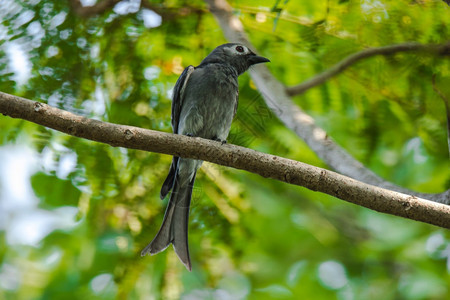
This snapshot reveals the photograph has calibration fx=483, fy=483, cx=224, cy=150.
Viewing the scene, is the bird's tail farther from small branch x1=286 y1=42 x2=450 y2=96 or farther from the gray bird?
small branch x1=286 y1=42 x2=450 y2=96

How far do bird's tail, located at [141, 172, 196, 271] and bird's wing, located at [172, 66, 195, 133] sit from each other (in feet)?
2.12

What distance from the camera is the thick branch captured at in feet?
10.1

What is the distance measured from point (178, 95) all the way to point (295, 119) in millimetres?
1054

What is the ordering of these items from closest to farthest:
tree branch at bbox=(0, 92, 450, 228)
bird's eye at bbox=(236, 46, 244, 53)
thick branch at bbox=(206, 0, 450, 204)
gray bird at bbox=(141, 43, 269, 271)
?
1. tree branch at bbox=(0, 92, 450, 228)
2. thick branch at bbox=(206, 0, 450, 204)
3. gray bird at bbox=(141, 43, 269, 271)
4. bird's eye at bbox=(236, 46, 244, 53)

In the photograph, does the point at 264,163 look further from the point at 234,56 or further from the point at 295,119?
the point at 234,56

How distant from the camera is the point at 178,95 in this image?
4035 mm

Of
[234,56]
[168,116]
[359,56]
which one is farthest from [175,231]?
[359,56]

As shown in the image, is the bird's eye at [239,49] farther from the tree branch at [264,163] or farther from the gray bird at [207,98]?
the tree branch at [264,163]

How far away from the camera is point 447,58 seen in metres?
3.08

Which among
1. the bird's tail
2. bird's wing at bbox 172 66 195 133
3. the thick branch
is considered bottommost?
the bird's tail

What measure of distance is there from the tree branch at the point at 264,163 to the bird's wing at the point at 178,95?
4.97ft

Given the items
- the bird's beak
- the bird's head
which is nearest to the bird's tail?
the bird's head

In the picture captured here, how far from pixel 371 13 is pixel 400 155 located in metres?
2.50

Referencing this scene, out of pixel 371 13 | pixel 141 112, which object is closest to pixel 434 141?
pixel 371 13
